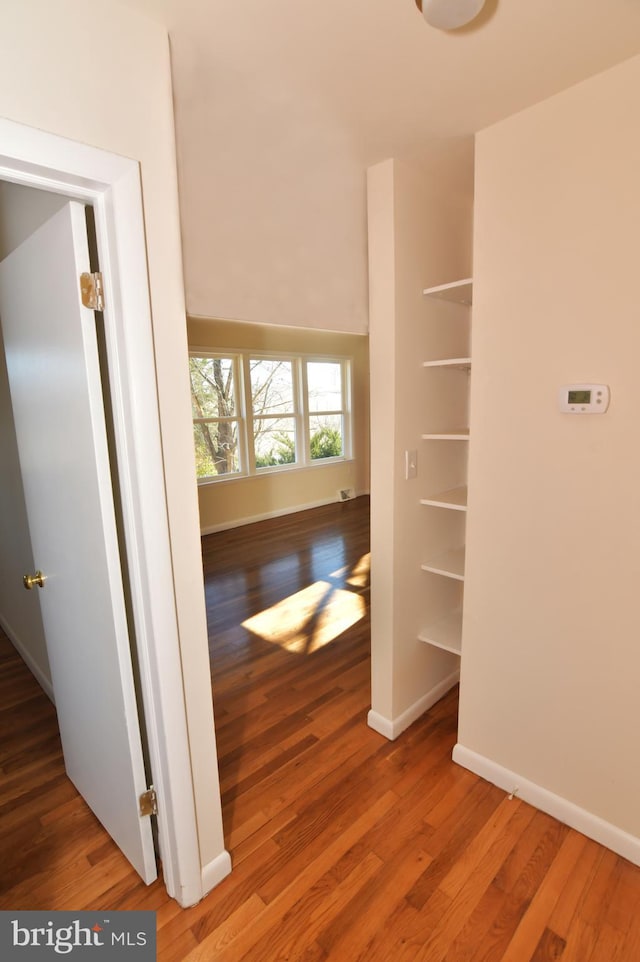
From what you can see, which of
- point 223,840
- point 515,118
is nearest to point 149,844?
point 223,840

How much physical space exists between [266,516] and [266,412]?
1.33 metres

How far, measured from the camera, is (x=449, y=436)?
2004mm

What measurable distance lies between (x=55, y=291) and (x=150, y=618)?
3.00 feet

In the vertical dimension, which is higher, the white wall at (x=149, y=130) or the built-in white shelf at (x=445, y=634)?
the white wall at (x=149, y=130)

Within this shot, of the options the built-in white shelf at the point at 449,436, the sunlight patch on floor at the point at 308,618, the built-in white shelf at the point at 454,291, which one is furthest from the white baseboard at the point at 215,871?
the built-in white shelf at the point at 454,291

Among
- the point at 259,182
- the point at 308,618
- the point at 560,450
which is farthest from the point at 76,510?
the point at 308,618

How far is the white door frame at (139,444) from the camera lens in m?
1.05

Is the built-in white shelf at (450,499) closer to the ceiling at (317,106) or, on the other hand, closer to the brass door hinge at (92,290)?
the ceiling at (317,106)

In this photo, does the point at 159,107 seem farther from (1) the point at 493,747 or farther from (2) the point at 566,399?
(1) the point at 493,747

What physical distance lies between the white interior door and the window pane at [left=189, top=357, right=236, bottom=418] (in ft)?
12.2

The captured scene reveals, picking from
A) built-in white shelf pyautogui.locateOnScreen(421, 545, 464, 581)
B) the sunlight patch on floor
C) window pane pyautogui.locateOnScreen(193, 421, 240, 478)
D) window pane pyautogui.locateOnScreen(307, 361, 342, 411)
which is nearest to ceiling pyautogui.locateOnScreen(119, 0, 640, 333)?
built-in white shelf pyautogui.locateOnScreen(421, 545, 464, 581)

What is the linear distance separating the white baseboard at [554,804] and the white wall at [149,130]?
108 cm

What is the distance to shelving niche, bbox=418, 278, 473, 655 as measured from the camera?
6.86 ft

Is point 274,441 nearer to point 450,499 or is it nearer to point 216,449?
point 216,449
